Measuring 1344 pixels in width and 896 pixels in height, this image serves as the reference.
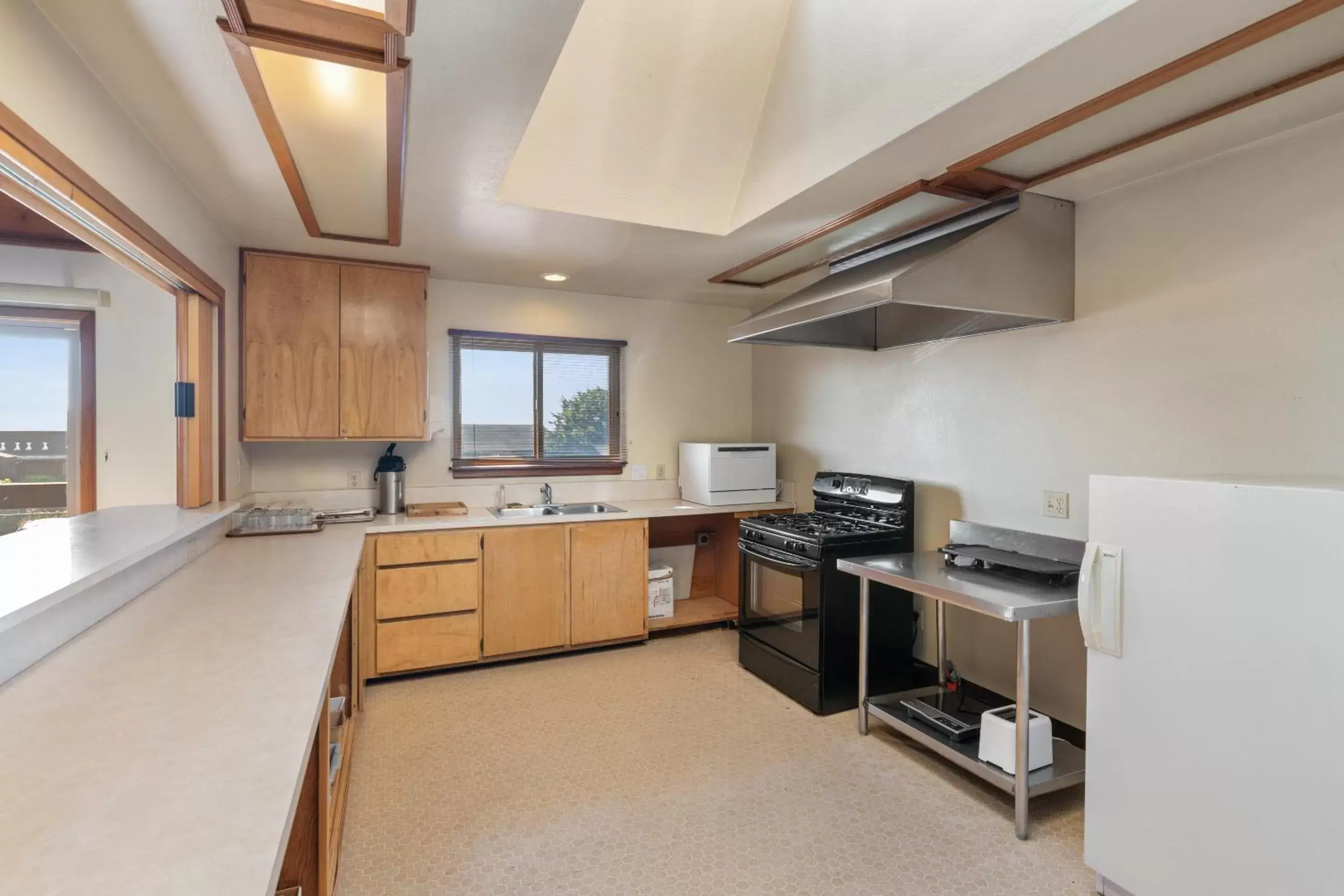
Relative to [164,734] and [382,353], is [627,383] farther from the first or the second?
[164,734]

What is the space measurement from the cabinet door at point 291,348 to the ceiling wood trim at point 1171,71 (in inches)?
123

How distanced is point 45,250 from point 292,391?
1091mm

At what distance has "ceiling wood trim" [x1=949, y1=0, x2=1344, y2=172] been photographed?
136 cm

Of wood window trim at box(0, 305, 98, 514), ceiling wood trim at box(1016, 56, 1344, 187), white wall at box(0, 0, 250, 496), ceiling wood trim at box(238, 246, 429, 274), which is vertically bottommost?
wood window trim at box(0, 305, 98, 514)

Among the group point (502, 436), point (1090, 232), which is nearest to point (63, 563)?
point (502, 436)

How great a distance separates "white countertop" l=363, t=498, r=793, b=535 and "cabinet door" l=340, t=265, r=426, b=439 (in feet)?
1.62

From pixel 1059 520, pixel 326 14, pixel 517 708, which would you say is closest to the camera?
pixel 326 14

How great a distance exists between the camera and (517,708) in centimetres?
301

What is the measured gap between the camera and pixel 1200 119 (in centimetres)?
182

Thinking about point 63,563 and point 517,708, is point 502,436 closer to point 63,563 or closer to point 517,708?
point 517,708

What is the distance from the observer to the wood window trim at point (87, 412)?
2654 millimetres

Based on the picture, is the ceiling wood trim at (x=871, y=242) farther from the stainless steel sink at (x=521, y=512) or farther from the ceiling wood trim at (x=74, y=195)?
the ceiling wood trim at (x=74, y=195)

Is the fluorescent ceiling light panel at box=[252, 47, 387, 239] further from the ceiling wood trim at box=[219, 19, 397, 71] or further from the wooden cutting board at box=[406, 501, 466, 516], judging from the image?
the wooden cutting board at box=[406, 501, 466, 516]

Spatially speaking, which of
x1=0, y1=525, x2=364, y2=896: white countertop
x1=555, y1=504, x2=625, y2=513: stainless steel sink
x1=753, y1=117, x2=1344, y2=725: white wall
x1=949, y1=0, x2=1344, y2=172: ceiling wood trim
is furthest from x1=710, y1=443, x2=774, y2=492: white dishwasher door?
x1=0, y1=525, x2=364, y2=896: white countertop
